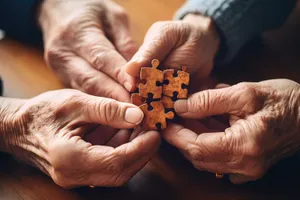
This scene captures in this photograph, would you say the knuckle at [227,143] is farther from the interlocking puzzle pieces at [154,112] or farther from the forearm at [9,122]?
the forearm at [9,122]

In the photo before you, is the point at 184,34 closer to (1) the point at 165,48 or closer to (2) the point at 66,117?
(1) the point at 165,48

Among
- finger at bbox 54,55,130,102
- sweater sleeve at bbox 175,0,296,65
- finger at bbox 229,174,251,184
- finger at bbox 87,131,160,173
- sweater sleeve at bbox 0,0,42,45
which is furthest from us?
sweater sleeve at bbox 0,0,42,45

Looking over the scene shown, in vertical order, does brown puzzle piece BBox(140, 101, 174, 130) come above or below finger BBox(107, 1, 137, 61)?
below

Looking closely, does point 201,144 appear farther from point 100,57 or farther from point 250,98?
point 100,57

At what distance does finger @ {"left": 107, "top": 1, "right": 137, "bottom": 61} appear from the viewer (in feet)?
4.34

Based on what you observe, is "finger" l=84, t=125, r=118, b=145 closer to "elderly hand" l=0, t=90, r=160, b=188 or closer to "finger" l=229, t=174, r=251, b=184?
"elderly hand" l=0, t=90, r=160, b=188

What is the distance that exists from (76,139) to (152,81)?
0.28 meters

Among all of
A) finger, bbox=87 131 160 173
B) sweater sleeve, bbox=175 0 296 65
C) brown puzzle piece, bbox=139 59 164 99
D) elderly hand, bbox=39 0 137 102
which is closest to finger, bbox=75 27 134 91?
elderly hand, bbox=39 0 137 102

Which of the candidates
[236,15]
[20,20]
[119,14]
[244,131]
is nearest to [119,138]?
[244,131]

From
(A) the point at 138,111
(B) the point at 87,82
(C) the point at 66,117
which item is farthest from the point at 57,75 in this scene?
(A) the point at 138,111

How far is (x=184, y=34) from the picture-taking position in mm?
1192

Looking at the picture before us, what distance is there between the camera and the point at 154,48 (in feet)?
3.64

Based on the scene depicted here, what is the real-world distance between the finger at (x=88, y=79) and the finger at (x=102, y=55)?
2 centimetres

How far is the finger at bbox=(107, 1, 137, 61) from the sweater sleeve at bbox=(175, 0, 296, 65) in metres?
0.22
